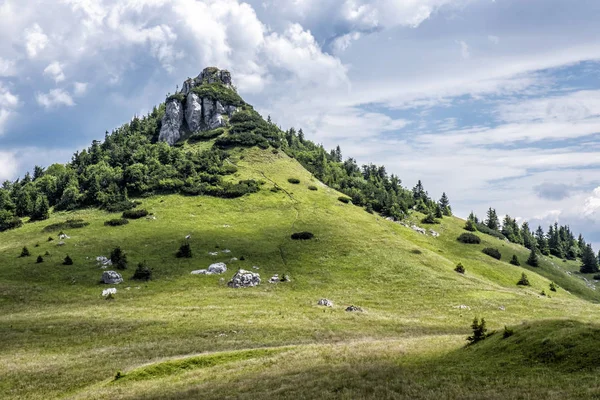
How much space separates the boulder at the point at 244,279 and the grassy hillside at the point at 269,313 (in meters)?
2.24

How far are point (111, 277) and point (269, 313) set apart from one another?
109 feet

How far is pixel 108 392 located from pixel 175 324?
73.2ft

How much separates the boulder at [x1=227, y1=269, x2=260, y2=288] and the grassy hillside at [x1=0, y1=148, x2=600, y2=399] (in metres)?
2.24

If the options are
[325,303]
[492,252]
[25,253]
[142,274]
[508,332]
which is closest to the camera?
[508,332]

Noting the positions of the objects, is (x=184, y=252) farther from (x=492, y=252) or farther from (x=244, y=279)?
(x=492, y=252)

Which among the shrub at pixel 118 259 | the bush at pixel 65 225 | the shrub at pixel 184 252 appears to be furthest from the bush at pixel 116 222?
the shrub at pixel 184 252

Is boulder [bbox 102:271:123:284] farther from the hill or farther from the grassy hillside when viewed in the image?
the grassy hillside

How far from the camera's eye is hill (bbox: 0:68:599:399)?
24781 millimetres

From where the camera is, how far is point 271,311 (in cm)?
5716

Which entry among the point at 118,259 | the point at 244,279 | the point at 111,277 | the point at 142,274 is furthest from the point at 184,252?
the point at 244,279

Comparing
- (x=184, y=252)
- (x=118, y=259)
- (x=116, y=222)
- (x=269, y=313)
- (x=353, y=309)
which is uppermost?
(x=116, y=222)


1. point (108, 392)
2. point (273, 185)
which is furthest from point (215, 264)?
point (273, 185)

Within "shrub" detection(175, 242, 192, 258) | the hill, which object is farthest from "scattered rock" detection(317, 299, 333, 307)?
"shrub" detection(175, 242, 192, 258)

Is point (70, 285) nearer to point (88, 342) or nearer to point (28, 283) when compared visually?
point (28, 283)
